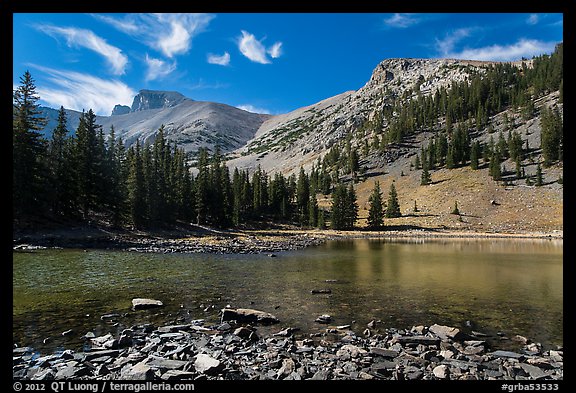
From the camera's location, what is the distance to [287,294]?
20.9m

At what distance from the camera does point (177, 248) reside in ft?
154

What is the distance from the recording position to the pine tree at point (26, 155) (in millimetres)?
50844

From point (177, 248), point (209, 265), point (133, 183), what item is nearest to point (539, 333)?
point (209, 265)

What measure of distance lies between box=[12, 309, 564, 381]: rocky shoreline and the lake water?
1052mm

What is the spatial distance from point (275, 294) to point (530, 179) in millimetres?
122217

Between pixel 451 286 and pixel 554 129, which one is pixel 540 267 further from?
pixel 554 129

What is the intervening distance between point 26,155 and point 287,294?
5569cm

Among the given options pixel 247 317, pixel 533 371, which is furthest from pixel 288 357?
pixel 533 371

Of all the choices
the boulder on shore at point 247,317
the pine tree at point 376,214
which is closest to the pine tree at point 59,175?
the boulder on shore at point 247,317

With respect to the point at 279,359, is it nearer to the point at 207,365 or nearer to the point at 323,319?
the point at 207,365

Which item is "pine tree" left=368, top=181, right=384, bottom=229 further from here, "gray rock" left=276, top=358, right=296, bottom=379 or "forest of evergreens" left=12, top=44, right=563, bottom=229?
"gray rock" left=276, top=358, right=296, bottom=379

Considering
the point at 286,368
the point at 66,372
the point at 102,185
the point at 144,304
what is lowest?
the point at 144,304

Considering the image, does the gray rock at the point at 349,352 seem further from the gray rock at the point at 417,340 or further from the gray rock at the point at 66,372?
the gray rock at the point at 66,372
